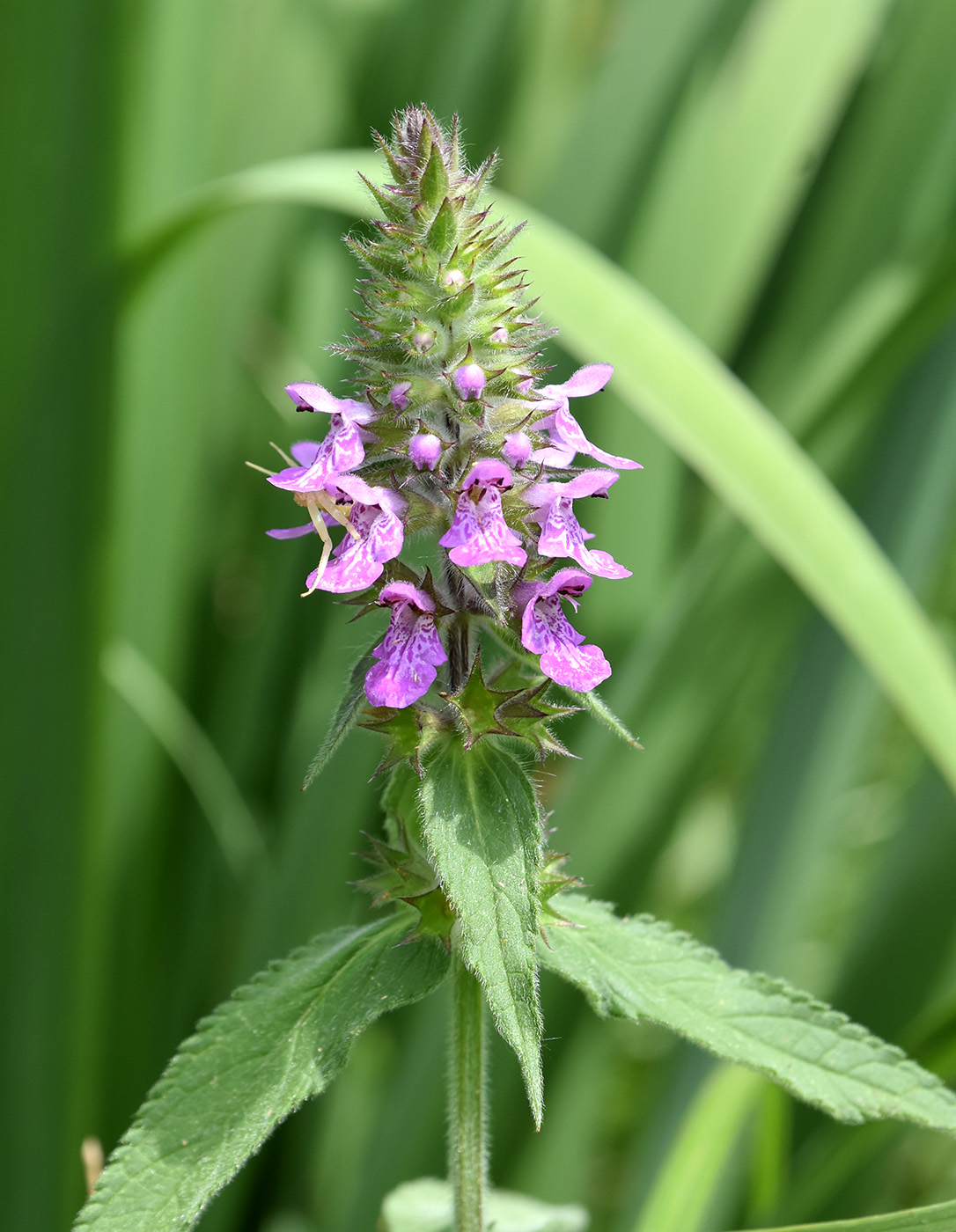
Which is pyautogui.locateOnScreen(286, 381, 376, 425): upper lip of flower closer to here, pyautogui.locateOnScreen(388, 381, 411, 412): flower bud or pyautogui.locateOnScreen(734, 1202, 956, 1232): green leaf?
pyautogui.locateOnScreen(388, 381, 411, 412): flower bud

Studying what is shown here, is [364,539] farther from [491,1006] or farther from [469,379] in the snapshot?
[491,1006]

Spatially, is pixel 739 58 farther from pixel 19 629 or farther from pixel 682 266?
pixel 19 629

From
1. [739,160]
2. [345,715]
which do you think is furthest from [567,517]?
[739,160]

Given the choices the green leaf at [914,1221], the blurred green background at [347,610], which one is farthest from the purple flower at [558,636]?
the blurred green background at [347,610]

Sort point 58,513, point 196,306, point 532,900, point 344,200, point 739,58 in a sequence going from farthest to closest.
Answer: point 739,58, point 196,306, point 58,513, point 344,200, point 532,900

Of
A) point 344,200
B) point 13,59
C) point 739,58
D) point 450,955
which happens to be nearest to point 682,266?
point 739,58

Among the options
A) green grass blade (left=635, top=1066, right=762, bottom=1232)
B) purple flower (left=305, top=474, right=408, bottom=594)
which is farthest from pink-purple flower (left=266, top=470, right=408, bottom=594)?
green grass blade (left=635, top=1066, right=762, bottom=1232)
